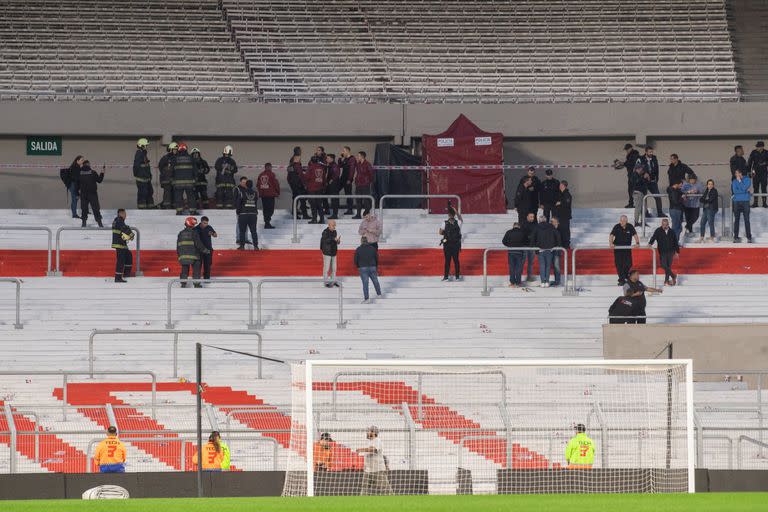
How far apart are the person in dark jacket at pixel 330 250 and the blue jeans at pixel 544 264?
3315 mm

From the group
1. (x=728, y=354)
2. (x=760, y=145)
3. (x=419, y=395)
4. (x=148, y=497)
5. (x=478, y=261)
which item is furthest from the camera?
(x=760, y=145)

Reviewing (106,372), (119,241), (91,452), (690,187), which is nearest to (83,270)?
(119,241)

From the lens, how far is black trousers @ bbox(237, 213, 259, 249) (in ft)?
88.7

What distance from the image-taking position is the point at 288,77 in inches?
1351

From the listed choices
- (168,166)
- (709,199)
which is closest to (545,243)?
(709,199)

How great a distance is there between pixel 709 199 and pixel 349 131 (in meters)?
8.61

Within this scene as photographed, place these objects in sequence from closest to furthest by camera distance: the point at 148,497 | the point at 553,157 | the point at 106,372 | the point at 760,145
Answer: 1. the point at 148,497
2. the point at 106,372
3. the point at 760,145
4. the point at 553,157

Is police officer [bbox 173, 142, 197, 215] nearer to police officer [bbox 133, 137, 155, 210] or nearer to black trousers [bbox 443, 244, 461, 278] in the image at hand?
police officer [bbox 133, 137, 155, 210]

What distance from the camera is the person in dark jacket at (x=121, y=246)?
25156 millimetres

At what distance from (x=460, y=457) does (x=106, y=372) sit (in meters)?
5.74

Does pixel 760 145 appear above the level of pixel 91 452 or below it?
above

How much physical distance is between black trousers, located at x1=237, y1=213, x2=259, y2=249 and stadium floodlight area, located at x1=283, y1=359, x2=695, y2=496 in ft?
25.4

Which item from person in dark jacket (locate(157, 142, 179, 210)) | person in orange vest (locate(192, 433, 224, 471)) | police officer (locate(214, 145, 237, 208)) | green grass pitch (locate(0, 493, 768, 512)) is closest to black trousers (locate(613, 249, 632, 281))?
police officer (locate(214, 145, 237, 208))

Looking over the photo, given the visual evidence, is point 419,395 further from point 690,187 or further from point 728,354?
point 690,187
